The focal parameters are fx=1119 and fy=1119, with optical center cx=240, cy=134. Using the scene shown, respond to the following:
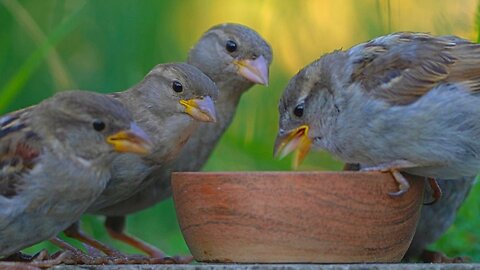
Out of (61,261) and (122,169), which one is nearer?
(61,261)

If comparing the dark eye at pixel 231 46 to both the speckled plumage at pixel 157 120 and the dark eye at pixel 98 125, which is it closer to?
the speckled plumage at pixel 157 120

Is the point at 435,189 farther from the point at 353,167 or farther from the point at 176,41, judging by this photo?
the point at 176,41

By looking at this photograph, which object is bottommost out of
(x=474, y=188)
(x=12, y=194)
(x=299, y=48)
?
(x=474, y=188)

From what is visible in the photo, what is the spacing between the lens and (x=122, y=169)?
11.7 feet

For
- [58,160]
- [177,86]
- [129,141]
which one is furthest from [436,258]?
[58,160]

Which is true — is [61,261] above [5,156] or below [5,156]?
below

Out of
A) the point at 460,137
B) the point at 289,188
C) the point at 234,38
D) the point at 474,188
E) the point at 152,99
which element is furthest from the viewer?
the point at 474,188

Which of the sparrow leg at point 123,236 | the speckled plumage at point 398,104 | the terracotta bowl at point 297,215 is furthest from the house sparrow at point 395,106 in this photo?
the sparrow leg at point 123,236

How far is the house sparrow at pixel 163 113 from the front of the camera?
364cm

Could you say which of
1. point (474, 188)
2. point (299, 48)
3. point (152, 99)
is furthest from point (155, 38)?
point (474, 188)

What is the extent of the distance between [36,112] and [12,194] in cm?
26

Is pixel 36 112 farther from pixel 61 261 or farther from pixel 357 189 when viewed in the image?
pixel 357 189

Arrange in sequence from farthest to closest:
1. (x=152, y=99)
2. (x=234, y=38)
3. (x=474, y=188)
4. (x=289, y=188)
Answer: (x=474, y=188)
(x=234, y=38)
(x=152, y=99)
(x=289, y=188)

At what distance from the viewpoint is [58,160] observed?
2996 mm
